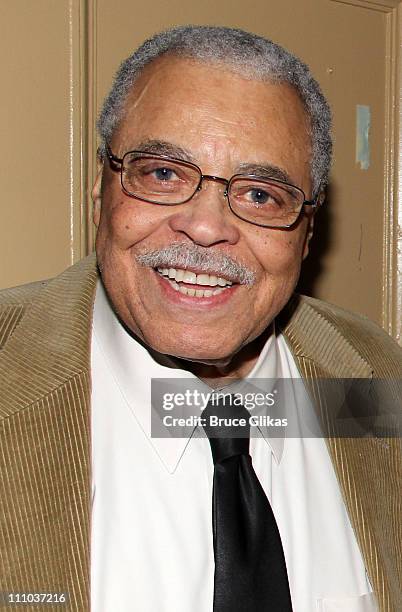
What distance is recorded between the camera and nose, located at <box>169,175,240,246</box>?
1.37 meters

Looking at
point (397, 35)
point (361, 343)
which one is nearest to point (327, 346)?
point (361, 343)

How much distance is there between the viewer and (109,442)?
4.76 ft

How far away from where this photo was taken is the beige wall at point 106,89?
174cm

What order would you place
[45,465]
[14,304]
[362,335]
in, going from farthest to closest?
[362,335] → [14,304] → [45,465]

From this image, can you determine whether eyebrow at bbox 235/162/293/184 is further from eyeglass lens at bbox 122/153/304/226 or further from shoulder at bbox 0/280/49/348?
shoulder at bbox 0/280/49/348

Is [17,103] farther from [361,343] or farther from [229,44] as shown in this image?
[361,343]

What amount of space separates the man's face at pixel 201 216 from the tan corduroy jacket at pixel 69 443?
0.43 ft

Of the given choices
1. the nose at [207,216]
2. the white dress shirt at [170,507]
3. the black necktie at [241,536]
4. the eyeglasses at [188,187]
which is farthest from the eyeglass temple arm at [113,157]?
the black necktie at [241,536]

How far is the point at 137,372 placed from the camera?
1.52 meters

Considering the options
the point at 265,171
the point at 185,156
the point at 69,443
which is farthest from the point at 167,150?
the point at 69,443

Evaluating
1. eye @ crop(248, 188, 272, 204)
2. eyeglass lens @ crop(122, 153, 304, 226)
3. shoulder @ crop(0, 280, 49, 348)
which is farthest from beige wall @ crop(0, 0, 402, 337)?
eye @ crop(248, 188, 272, 204)

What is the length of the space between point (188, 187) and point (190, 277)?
0.48ft

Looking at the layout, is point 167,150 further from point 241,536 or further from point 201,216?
point 241,536

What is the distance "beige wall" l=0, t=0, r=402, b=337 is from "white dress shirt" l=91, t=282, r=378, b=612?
273 millimetres
